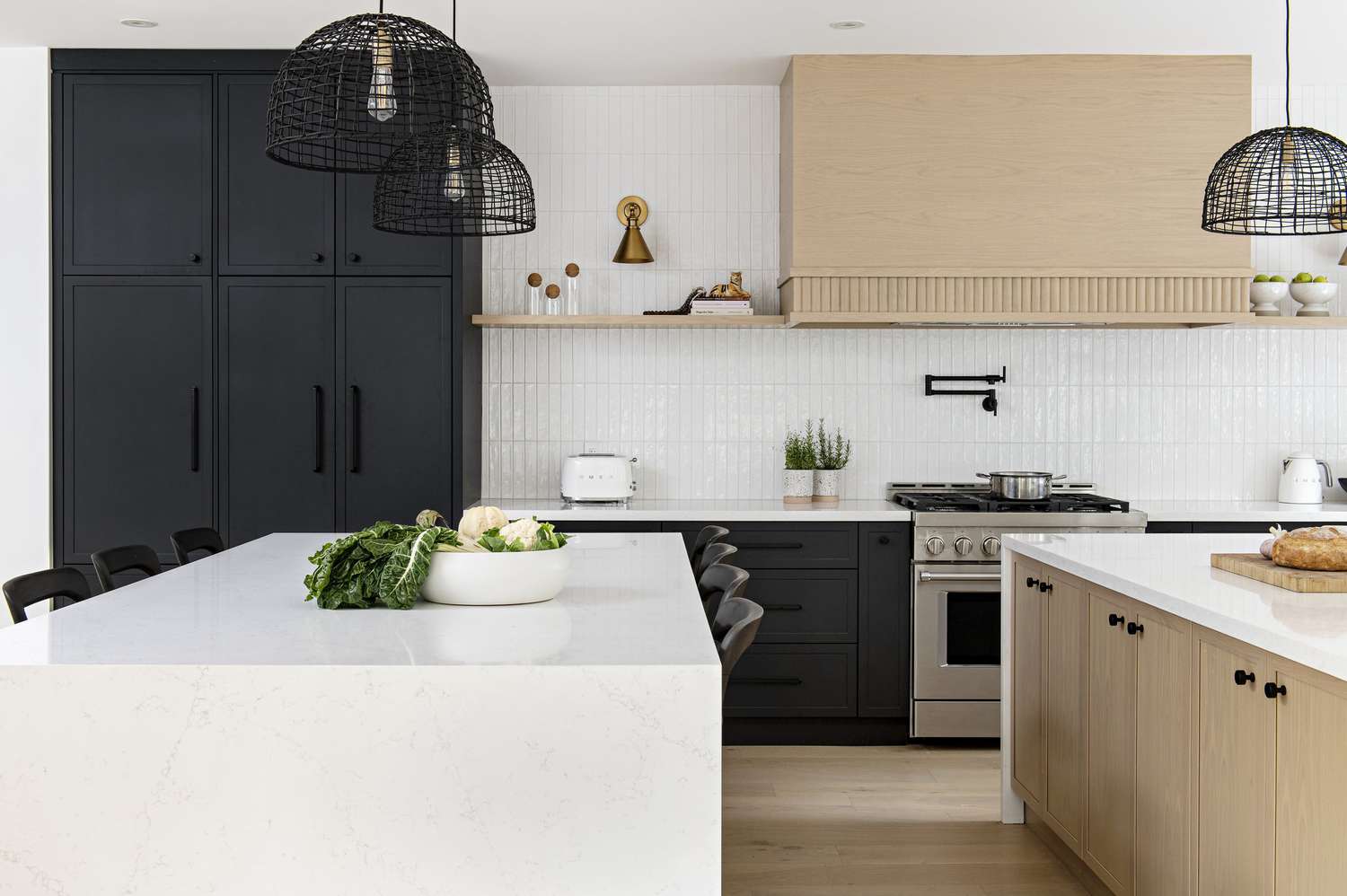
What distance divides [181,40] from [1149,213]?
12.6 feet

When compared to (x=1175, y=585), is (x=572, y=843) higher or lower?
lower

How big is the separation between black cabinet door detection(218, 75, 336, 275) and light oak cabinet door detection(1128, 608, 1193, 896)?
335 centimetres

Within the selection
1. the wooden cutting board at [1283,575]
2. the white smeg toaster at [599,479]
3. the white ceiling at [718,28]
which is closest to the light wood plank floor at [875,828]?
the wooden cutting board at [1283,575]

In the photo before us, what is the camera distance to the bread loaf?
2.39 metres

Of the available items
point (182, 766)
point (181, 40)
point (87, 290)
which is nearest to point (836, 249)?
point (181, 40)

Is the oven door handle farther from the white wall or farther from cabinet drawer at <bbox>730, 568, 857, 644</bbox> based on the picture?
the white wall

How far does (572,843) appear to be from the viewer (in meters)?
1.74

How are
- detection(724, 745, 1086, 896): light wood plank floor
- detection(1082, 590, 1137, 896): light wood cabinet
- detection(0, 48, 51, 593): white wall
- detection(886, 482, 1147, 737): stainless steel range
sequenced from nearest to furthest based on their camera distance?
1. detection(1082, 590, 1137, 896): light wood cabinet
2. detection(724, 745, 1086, 896): light wood plank floor
3. detection(886, 482, 1147, 737): stainless steel range
4. detection(0, 48, 51, 593): white wall

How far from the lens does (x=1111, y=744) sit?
→ 105 inches

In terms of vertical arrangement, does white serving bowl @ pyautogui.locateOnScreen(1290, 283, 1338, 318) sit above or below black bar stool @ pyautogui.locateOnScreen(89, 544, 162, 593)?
above

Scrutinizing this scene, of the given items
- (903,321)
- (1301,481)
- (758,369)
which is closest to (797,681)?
(758,369)

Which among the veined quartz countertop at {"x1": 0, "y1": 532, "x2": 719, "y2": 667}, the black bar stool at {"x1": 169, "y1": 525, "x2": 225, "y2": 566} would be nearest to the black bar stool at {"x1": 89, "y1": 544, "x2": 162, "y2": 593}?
the black bar stool at {"x1": 169, "y1": 525, "x2": 225, "y2": 566}

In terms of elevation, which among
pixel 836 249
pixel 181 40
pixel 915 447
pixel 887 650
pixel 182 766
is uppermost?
pixel 181 40

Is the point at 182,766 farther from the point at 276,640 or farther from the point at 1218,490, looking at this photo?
the point at 1218,490
